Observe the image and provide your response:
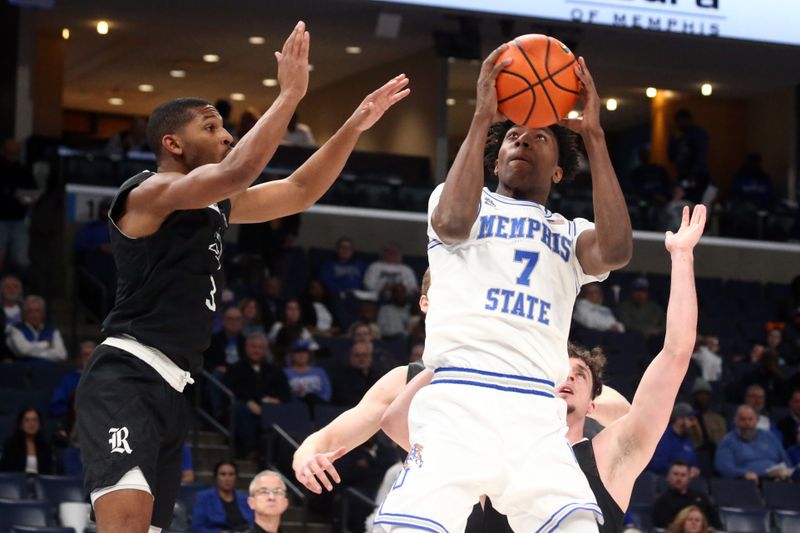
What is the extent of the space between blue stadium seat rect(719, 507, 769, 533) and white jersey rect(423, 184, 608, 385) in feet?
25.7

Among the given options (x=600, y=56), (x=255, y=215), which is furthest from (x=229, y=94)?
(x=255, y=215)

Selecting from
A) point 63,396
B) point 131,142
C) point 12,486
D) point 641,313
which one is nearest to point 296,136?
point 131,142

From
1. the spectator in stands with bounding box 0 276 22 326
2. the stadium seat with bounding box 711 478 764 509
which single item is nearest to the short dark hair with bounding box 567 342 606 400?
the stadium seat with bounding box 711 478 764 509

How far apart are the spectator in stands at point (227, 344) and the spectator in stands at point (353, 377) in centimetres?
96

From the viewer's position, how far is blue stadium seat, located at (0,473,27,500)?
9727 millimetres

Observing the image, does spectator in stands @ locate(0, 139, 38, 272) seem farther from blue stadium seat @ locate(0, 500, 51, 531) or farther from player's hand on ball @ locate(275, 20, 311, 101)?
player's hand on ball @ locate(275, 20, 311, 101)

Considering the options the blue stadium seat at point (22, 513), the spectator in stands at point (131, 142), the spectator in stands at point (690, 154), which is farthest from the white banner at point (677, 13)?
the blue stadium seat at point (22, 513)

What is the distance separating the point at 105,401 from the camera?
4.30m

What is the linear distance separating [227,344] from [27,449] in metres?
2.86

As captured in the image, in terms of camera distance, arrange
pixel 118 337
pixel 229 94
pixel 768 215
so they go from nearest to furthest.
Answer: pixel 118 337
pixel 768 215
pixel 229 94

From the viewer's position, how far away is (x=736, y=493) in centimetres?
1209

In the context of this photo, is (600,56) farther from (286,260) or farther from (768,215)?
(286,260)

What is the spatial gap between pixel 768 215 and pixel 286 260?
7.52 metres

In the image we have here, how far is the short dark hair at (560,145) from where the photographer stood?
4.26m
